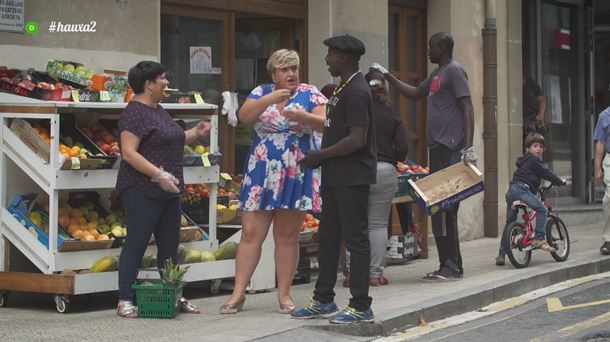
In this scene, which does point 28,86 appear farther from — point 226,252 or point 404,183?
point 404,183

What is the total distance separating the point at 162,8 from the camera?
1182 centimetres

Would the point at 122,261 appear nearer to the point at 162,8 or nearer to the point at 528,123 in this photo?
the point at 162,8

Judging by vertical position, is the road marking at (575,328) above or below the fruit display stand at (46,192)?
below

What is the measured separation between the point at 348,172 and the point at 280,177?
0.78 meters

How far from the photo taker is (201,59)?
12422mm

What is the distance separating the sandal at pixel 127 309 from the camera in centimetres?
922

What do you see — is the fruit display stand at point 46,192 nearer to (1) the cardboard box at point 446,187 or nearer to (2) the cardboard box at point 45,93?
(2) the cardboard box at point 45,93

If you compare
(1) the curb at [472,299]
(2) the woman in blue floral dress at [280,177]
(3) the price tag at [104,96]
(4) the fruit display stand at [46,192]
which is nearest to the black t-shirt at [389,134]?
(1) the curb at [472,299]

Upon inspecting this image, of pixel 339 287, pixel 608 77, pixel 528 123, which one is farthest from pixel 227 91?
pixel 608 77

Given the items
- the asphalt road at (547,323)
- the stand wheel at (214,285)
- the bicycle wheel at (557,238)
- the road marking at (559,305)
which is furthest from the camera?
the bicycle wheel at (557,238)

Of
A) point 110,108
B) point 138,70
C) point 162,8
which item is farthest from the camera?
point 162,8

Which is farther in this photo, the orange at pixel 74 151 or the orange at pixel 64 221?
the orange at pixel 64 221

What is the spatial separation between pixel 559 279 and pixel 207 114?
400cm

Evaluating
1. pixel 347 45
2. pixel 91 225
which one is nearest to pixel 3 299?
pixel 91 225
